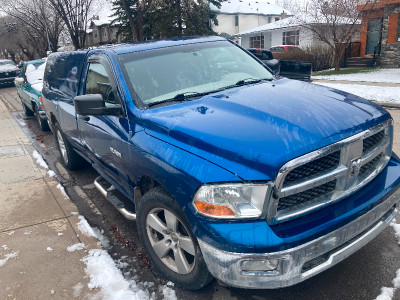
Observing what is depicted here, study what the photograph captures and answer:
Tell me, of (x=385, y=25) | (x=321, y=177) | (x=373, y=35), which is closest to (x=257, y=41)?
(x=373, y=35)

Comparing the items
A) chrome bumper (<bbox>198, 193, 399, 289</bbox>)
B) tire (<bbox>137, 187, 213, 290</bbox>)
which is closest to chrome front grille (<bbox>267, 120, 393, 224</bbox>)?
chrome bumper (<bbox>198, 193, 399, 289</bbox>)

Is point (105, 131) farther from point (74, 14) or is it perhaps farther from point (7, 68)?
point (74, 14)

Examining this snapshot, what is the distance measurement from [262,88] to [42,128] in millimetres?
7370

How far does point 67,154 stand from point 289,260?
14.5ft

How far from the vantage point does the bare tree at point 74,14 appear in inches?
871

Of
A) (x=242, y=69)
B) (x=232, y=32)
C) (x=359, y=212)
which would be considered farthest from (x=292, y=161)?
(x=232, y=32)

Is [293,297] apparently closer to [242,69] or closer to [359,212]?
[359,212]

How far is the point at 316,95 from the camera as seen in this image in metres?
2.86

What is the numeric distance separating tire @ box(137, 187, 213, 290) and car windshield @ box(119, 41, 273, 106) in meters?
0.93

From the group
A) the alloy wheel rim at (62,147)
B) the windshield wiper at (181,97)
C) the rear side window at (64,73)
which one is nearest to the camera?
the windshield wiper at (181,97)

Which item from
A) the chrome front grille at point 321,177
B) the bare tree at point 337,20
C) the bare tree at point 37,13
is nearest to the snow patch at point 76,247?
the chrome front grille at point 321,177

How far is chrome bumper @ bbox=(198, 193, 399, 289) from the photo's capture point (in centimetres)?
202

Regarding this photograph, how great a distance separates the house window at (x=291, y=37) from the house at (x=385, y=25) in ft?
37.2

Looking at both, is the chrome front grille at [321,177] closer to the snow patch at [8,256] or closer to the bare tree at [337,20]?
the snow patch at [8,256]
